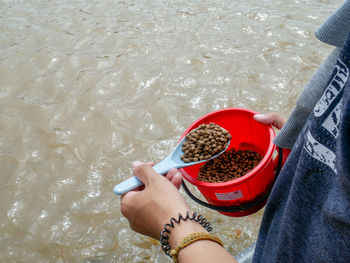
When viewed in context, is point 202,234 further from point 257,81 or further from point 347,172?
point 257,81

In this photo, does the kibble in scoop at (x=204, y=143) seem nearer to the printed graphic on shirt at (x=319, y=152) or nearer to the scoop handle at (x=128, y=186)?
the scoop handle at (x=128, y=186)

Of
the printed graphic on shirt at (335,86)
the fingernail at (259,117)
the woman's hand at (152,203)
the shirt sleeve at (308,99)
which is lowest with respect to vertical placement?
the woman's hand at (152,203)

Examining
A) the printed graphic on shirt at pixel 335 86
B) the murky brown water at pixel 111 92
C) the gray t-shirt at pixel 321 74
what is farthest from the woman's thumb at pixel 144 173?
the murky brown water at pixel 111 92

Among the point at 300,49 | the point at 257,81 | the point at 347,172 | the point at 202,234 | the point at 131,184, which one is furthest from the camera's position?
the point at 300,49

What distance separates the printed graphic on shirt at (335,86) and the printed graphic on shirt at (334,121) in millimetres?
16

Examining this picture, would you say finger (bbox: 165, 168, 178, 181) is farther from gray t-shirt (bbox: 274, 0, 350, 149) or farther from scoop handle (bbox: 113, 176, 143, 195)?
gray t-shirt (bbox: 274, 0, 350, 149)

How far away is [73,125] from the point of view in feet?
6.88

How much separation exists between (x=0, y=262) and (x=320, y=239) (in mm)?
1500

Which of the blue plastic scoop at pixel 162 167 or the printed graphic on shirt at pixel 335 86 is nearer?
the printed graphic on shirt at pixel 335 86

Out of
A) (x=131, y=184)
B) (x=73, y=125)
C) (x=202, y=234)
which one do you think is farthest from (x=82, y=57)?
(x=202, y=234)

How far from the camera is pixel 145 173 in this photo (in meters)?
0.96

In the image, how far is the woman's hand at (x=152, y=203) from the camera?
0.82 m

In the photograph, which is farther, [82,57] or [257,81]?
[82,57]

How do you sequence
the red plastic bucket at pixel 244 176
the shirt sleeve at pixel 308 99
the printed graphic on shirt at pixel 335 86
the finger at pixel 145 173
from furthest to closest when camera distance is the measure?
the red plastic bucket at pixel 244 176 < the finger at pixel 145 173 < the shirt sleeve at pixel 308 99 < the printed graphic on shirt at pixel 335 86
